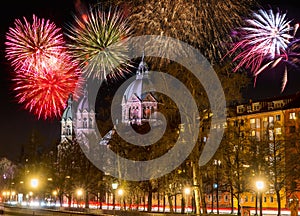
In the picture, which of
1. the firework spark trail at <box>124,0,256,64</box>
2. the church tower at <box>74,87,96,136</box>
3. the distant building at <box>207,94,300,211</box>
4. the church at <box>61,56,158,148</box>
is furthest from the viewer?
the church tower at <box>74,87,96,136</box>

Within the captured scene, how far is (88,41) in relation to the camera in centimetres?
2972

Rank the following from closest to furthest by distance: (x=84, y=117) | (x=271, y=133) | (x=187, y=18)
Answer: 1. (x=187, y=18)
2. (x=271, y=133)
3. (x=84, y=117)

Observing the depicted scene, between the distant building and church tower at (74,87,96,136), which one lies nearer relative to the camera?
the distant building

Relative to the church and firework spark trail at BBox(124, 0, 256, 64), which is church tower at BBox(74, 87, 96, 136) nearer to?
the church

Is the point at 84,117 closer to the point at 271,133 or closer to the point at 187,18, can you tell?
the point at 271,133

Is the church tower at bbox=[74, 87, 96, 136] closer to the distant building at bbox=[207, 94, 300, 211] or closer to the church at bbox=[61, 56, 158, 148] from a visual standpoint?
the church at bbox=[61, 56, 158, 148]

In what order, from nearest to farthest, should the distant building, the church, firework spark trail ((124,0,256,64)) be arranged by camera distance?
firework spark trail ((124,0,256,64))
the distant building
the church

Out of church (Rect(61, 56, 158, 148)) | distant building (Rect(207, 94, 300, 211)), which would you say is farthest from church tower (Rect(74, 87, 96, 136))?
distant building (Rect(207, 94, 300, 211))

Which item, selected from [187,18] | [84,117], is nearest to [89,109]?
[84,117]

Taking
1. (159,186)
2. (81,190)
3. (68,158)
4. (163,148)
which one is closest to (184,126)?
(163,148)

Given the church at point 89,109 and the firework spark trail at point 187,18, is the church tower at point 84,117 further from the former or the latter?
the firework spark trail at point 187,18

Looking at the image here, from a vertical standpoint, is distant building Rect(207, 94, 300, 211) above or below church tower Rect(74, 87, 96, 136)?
below

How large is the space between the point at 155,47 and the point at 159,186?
1305 inches

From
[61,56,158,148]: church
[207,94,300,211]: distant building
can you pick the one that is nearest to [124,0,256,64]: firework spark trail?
[207,94,300,211]: distant building
